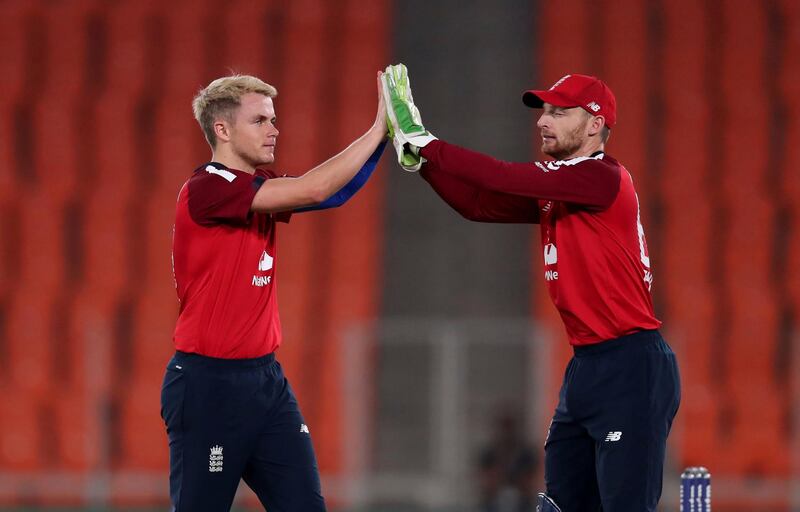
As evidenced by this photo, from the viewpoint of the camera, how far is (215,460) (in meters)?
4.22

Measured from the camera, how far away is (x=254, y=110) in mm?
4434

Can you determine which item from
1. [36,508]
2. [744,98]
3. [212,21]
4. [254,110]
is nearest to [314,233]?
[212,21]

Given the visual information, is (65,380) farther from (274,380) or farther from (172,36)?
(274,380)

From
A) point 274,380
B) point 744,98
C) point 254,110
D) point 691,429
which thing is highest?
point 744,98

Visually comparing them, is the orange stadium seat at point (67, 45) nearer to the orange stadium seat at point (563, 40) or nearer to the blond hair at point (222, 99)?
the orange stadium seat at point (563, 40)

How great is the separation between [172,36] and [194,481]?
23.8 ft

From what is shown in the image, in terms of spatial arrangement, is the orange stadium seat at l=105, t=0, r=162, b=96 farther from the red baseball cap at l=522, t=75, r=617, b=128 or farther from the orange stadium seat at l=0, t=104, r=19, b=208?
the red baseball cap at l=522, t=75, r=617, b=128

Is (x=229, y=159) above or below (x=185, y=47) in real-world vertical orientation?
below

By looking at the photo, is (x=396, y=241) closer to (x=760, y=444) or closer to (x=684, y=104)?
(x=684, y=104)

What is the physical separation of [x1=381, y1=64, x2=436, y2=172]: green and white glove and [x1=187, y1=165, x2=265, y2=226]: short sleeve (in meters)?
0.53

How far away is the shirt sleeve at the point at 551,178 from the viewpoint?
4.26 meters

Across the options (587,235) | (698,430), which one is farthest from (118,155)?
(587,235)

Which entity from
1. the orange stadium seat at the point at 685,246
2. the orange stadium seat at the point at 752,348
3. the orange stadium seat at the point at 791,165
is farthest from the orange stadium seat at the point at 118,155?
the orange stadium seat at the point at 791,165

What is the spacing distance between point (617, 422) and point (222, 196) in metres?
1.51
